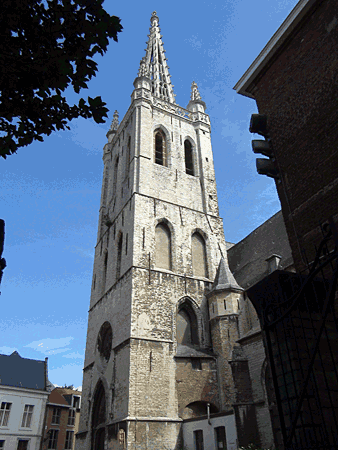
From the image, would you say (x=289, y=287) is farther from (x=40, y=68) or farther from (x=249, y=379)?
(x=249, y=379)

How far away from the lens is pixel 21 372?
2628 centimetres

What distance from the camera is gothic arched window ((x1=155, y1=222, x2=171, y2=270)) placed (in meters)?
19.2

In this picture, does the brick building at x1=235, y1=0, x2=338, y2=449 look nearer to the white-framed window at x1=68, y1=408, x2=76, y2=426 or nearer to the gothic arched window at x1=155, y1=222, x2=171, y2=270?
the gothic arched window at x1=155, y1=222, x2=171, y2=270

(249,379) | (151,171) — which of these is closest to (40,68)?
(249,379)

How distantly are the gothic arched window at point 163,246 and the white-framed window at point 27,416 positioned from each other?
14.5 meters

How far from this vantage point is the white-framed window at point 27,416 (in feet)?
78.6

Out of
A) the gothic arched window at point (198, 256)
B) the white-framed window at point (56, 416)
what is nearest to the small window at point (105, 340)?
the gothic arched window at point (198, 256)

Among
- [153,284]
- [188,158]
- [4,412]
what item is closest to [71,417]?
[4,412]

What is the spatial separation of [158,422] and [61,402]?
16.9m

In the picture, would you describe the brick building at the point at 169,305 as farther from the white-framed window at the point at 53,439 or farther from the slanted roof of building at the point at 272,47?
the white-framed window at the point at 53,439

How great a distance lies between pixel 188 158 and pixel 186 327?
12048 mm

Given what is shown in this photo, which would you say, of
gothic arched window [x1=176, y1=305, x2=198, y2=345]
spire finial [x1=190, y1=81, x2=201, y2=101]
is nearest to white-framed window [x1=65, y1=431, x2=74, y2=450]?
gothic arched window [x1=176, y1=305, x2=198, y2=345]

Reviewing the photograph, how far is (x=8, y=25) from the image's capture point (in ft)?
11.8

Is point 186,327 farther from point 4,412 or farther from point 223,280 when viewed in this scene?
point 4,412
